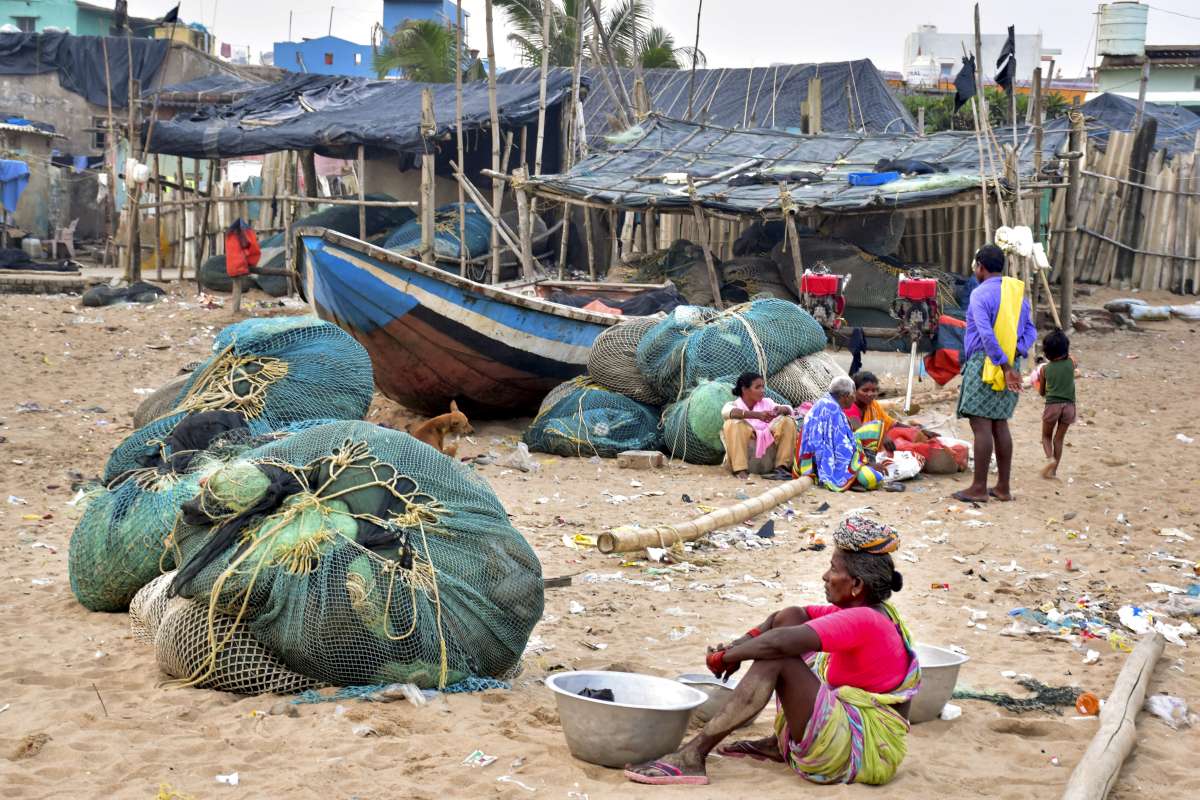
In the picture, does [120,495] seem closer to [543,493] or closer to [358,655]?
→ [358,655]

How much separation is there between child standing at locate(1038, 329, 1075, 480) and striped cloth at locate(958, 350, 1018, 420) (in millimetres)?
845

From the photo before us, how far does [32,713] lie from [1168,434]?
878cm

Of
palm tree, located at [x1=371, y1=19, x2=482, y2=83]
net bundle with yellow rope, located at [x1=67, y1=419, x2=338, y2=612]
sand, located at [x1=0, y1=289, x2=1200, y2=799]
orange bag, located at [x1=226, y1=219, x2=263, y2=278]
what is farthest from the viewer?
palm tree, located at [x1=371, y1=19, x2=482, y2=83]

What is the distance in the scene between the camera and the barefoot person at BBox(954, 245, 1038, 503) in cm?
763

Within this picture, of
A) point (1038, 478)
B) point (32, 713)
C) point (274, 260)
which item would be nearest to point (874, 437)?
point (1038, 478)

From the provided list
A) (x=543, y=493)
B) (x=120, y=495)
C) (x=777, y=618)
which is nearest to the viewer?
(x=777, y=618)

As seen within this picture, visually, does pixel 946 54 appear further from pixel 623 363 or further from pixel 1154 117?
pixel 623 363

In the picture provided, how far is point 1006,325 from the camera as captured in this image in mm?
7648

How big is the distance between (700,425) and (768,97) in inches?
555

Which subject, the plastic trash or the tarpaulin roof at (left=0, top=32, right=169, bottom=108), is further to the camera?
the tarpaulin roof at (left=0, top=32, right=169, bottom=108)

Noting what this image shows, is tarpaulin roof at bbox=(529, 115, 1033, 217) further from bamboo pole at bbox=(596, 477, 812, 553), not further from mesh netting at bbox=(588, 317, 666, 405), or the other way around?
bamboo pole at bbox=(596, 477, 812, 553)

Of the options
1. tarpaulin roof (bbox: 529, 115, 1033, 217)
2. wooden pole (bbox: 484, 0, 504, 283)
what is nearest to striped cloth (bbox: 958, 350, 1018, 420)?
tarpaulin roof (bbox: 529, 115, 1033, 217)

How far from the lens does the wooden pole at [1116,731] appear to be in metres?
3.63

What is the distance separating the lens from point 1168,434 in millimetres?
10383
